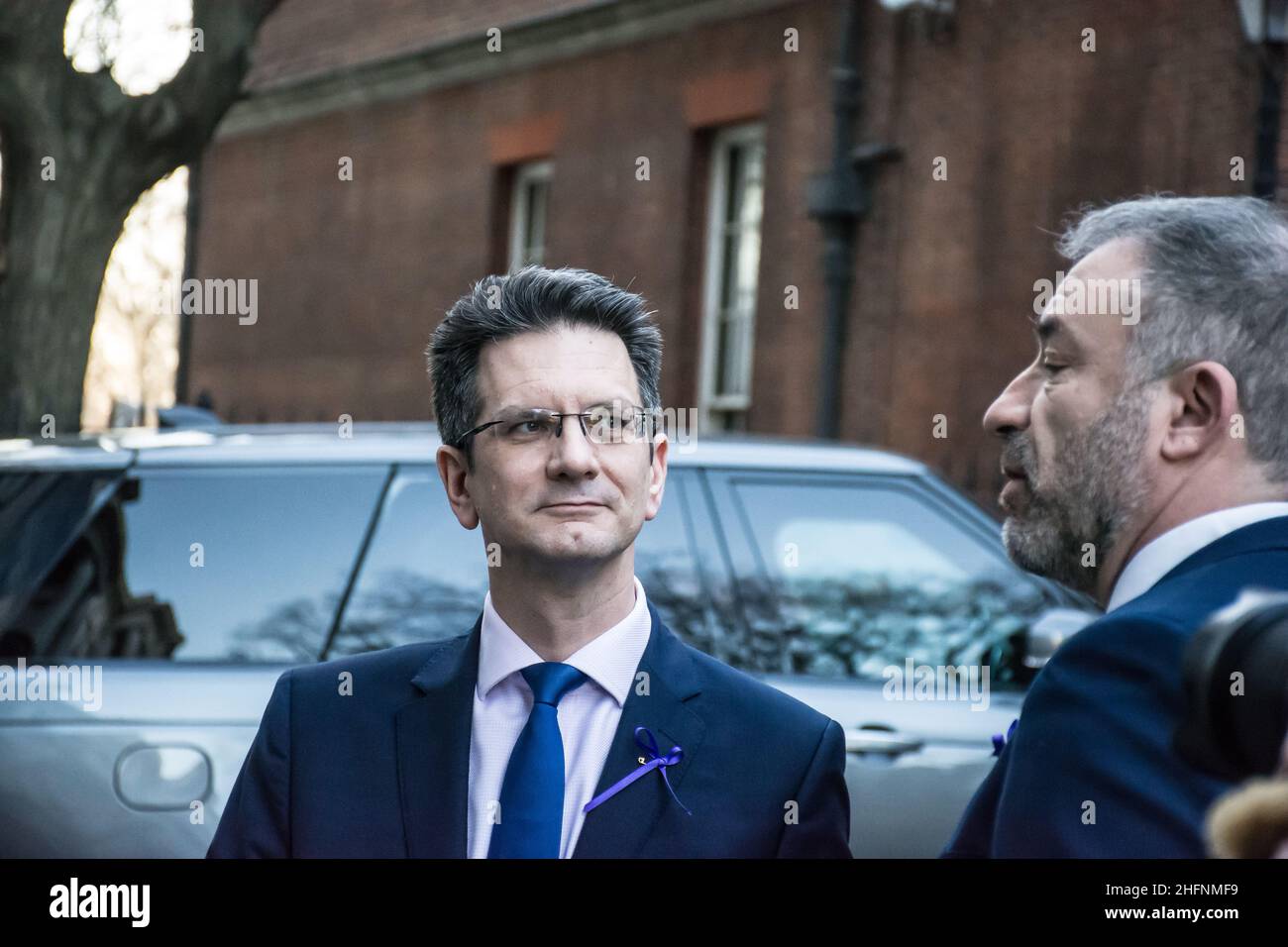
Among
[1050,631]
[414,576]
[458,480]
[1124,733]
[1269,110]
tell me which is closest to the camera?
[1124,733]

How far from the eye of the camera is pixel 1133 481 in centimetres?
199

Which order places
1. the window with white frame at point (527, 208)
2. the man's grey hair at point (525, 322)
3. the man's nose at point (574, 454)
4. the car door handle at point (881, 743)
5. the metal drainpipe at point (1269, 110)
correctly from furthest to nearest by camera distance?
the window with white frame at point (527, 208) → the metal drainpipe at point (1269, 110) → the car door handle at point (881, 743) → the man's grey hair at point (525, 322) → the man's nose at point (574, 454)

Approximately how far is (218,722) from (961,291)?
847cm

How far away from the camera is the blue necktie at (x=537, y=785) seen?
2072 mm

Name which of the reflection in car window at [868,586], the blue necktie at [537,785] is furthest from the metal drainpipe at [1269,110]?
the blue necktie at [537,785]

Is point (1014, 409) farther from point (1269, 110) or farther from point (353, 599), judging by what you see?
point (1269, 110)

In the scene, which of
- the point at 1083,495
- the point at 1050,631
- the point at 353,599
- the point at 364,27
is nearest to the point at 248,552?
the point at 353,599

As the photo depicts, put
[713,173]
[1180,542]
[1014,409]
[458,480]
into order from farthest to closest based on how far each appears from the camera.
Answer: [713,173] → [458,480] → [1014,409] → [1180,542]

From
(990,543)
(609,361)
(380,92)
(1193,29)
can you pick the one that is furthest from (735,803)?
(380,92)

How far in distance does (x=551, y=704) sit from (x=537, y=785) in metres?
0.11

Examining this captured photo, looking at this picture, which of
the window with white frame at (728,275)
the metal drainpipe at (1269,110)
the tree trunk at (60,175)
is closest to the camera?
the tree trunk at (60,175)

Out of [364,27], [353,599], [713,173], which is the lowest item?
[353,599]

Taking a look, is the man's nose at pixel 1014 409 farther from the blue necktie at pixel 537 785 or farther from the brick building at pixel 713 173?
the brick building at pixel 713 173
